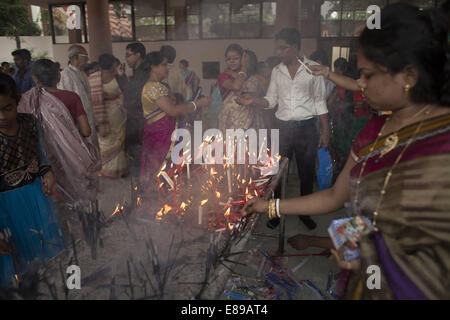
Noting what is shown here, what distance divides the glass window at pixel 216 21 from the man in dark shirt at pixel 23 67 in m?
7.45

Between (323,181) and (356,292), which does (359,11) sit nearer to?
(323,181)

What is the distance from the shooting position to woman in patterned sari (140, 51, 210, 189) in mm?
3582

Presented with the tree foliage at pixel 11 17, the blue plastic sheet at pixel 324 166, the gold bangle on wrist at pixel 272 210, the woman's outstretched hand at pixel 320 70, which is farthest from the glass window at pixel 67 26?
the gold bangle on wrist at pixel 272 210

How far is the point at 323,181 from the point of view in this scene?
3871 mm

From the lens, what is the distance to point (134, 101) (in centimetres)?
522

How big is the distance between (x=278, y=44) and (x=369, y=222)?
259cm

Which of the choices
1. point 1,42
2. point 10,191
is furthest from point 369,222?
point 1,42

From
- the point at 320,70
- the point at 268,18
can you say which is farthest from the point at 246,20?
the point at 320,70

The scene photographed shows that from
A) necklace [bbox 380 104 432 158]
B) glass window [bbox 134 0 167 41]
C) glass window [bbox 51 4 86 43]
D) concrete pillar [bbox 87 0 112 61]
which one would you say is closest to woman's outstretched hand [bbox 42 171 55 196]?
necklace [bbox 380 104 432 158]

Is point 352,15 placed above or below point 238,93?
above

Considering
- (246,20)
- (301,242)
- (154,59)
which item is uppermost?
(246,20)

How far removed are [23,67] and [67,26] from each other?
963 centimetres

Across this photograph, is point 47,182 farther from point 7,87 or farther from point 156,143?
point 156,143

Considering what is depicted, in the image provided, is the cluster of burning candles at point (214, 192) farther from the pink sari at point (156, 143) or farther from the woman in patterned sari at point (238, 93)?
the woman in patterned sari at point (238, 93)
